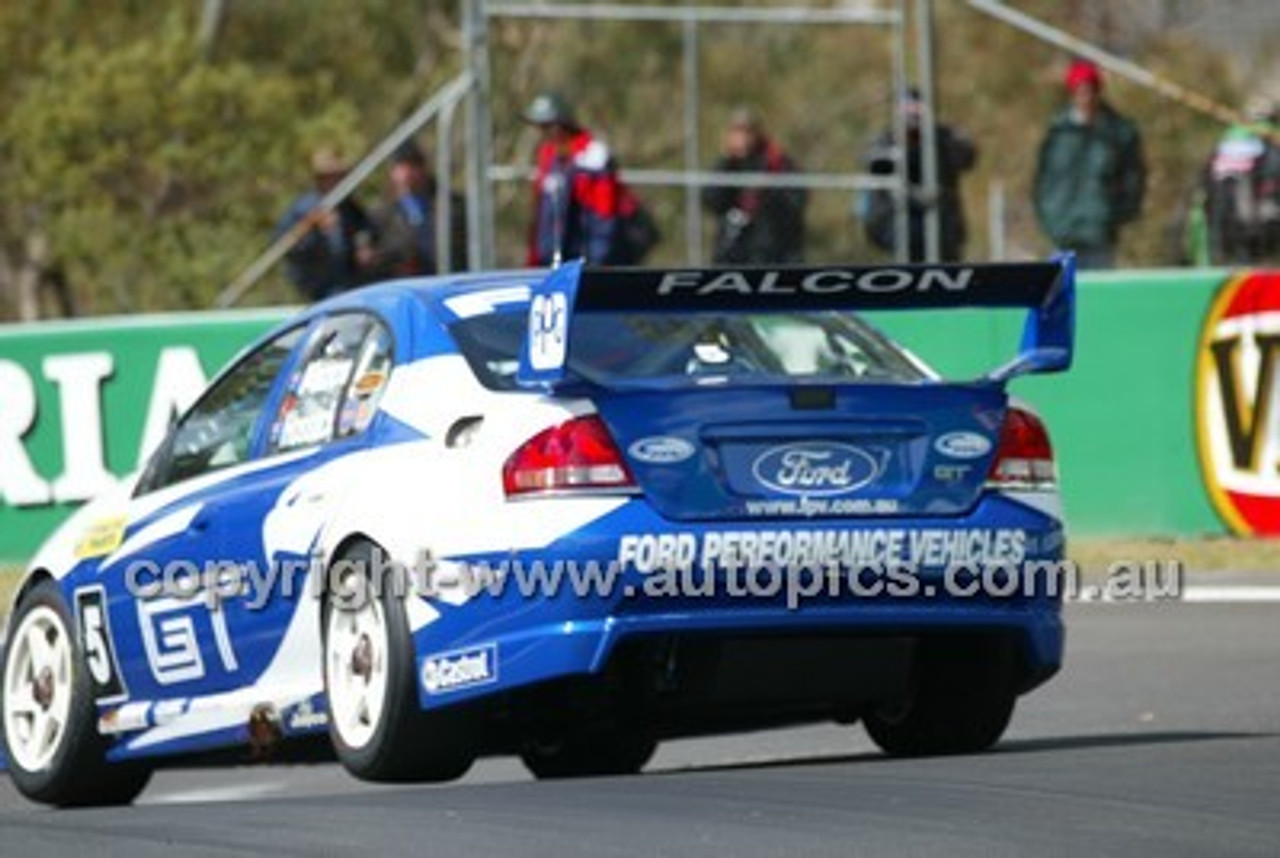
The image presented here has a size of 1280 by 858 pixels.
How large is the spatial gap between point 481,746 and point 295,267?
38.3ft

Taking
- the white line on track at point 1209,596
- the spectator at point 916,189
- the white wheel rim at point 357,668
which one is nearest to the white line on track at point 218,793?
the white wheel rim at point 357,668

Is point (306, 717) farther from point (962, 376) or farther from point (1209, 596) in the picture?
point (962, 376)

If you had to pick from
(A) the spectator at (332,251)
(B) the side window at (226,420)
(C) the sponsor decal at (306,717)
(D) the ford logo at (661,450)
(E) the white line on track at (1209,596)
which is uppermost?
(D) the ford logo at (661,450)

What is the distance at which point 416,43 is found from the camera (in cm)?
3731

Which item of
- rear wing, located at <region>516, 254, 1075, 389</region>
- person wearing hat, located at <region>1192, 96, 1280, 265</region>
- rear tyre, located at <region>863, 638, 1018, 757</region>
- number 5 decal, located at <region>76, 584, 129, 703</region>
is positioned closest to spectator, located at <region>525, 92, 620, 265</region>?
person wearing hat, located at <region>1192, 96, 1280, 265</region>

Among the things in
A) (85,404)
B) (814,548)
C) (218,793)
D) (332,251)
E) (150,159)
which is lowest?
(85,404)

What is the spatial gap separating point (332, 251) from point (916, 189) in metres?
3.42

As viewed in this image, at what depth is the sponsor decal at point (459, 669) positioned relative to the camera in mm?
9227

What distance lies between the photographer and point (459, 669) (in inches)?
365

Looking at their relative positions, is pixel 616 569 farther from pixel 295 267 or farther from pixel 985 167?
pixel 985 167

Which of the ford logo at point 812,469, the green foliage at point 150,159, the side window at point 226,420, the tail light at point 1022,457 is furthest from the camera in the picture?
the green foliage at point 150,159

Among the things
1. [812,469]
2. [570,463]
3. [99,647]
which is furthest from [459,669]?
[99,647]

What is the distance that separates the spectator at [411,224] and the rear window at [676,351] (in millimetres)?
10617

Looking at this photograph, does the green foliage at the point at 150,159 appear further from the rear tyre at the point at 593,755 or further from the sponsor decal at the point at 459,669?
the sponsor decal at the point at 459,669
